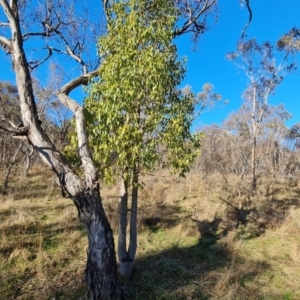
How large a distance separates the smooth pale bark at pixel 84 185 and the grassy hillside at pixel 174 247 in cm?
122

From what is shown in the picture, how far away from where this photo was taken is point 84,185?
151 inches

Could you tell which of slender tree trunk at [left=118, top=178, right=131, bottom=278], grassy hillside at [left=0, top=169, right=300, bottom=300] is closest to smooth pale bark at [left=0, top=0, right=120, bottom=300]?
grassy hillside at [left=0, top=169, right=300, bottom=300]

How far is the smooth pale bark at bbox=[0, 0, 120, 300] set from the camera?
365cm

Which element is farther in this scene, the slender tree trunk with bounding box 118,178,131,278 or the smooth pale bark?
the slender tree trunk with bounding box 118,178,131,278

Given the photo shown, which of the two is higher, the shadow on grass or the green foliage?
Answer: the green foliage

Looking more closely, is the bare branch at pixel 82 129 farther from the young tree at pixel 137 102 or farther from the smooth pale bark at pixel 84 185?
the young tree at pixel 137 102

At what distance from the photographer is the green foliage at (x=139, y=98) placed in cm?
480

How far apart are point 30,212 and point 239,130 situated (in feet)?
73.8

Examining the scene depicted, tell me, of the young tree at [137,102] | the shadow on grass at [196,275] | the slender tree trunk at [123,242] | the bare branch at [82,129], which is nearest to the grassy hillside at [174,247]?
the shadow on grass at [196,275]

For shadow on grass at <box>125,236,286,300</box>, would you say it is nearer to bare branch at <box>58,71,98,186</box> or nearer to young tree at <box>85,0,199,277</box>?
young tree at <box>85,0,199,277</box>

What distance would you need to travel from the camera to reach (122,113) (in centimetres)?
517

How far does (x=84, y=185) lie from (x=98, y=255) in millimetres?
915

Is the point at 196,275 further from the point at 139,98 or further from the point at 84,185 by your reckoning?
the point at 139,98

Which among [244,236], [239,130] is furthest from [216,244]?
[239,130]
